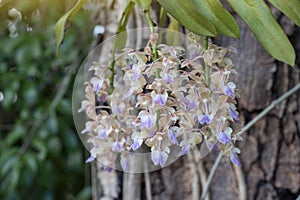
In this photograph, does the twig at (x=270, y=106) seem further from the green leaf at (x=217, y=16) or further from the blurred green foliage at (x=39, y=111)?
the blurred green foliage at (x=39, y=111)

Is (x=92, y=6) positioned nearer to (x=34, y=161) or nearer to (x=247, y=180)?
(x=247, y=180)

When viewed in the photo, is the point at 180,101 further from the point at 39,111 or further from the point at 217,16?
the point at 39,111

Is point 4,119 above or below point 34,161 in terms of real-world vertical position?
above

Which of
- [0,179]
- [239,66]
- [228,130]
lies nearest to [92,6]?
[239,66]

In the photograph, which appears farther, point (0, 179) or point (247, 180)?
point (0, 179)

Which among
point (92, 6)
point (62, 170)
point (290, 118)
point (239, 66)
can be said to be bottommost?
point (62, 170)

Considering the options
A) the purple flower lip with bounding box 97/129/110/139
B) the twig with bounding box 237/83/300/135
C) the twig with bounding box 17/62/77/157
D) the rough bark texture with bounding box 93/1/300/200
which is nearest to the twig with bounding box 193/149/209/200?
the rough bark texture with bounding box 93/1/300/200

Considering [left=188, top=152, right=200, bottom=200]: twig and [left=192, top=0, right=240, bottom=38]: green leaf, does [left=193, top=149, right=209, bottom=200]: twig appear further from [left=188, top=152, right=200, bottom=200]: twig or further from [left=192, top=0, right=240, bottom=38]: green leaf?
[left=192, top=0, right=240, bottom=38]: green leaf

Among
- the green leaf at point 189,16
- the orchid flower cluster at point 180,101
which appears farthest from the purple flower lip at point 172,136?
the green leaf at point 189,16
